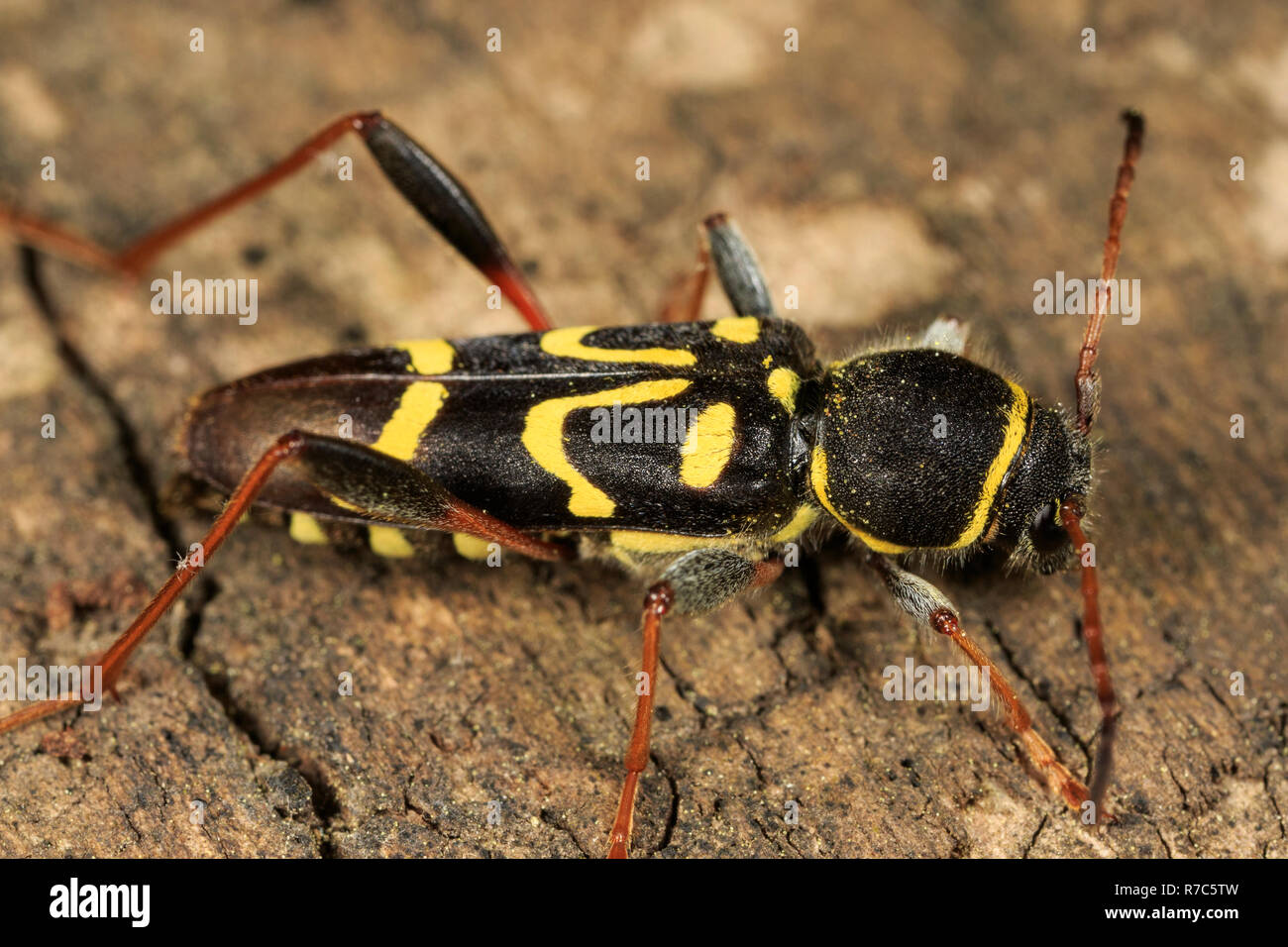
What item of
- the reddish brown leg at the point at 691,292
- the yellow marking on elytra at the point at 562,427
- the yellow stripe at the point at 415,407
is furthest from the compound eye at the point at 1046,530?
the yellow stripe at the point at 415,407

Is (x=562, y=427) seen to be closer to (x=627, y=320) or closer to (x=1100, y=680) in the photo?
(x=627, y=320)

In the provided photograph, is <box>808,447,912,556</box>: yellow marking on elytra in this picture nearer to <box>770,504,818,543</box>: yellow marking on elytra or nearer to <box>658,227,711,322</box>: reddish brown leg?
<box>770,504,818,543</box>: yellow marking on elytra

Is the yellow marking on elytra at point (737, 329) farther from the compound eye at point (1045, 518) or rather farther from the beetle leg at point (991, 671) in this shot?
the compound eye at point (1045, 518)

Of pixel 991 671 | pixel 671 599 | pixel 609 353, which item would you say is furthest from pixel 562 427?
pixel 991 671

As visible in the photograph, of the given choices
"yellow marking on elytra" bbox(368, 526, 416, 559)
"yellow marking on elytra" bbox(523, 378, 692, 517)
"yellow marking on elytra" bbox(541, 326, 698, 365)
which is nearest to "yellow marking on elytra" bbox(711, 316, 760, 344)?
"yellow marking on elytra" bbox(541, 326, 698, 365)

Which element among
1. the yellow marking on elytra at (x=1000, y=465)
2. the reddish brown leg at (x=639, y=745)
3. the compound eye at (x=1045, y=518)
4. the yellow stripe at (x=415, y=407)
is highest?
the yellow stripe at (x=415, y=407)
